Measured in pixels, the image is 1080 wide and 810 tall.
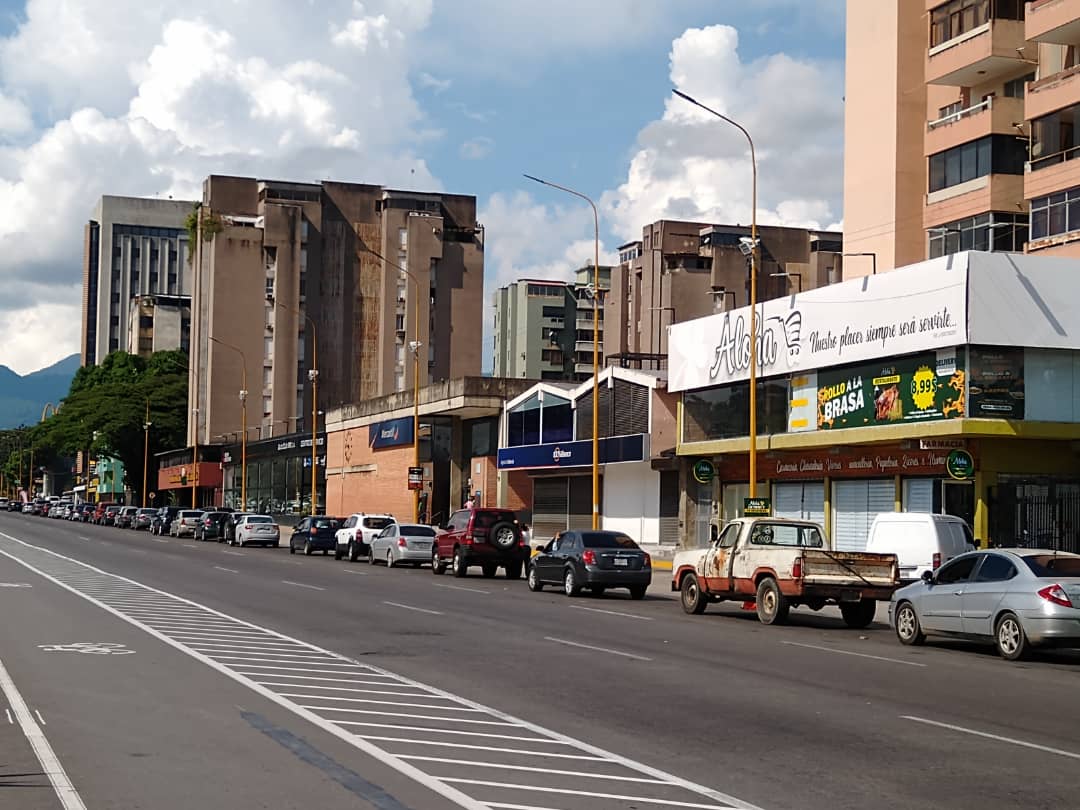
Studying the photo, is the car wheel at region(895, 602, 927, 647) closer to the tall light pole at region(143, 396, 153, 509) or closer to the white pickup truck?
the white pickup truck

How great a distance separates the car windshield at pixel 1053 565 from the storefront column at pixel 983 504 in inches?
591

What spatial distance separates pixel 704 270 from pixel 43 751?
111 meters

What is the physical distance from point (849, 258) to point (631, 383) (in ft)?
34.5

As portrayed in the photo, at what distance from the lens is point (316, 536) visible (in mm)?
56406

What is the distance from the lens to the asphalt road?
29.5 feet

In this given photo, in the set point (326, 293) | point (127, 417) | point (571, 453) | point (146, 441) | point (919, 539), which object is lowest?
point (919, 539)

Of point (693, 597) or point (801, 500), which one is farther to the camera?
point (801, 500)

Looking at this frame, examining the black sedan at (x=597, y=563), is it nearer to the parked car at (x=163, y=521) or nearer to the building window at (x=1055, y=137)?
the building window at (x=1055, y=137)

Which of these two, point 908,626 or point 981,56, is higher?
point 981,56

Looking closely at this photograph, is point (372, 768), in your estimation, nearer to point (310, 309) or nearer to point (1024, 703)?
point (1024, 703)

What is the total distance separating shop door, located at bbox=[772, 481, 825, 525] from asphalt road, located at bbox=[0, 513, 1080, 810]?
1673 centimetres

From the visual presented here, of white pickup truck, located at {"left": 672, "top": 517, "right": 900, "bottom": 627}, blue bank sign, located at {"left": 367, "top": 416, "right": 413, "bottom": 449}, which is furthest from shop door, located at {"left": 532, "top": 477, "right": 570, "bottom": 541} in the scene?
white pickup truck, located at {"left": 672, "top": 517, "right": 900, "bottom": 627}

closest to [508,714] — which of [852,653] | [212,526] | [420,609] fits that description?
[852,653]

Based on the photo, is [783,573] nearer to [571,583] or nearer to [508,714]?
[571,583]
